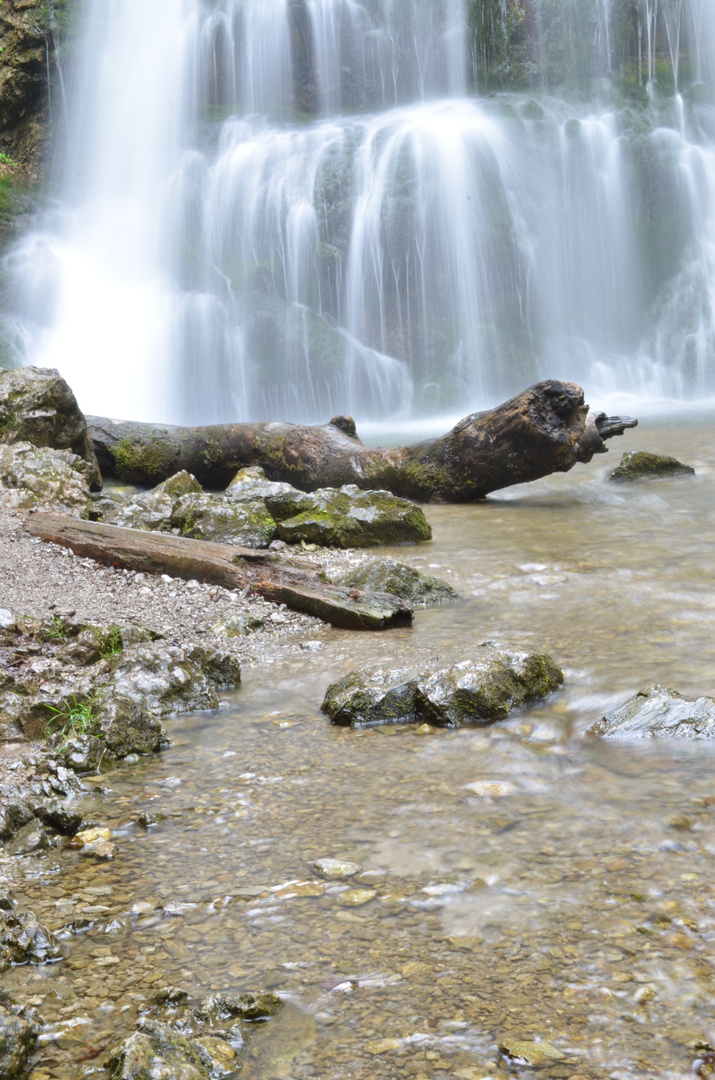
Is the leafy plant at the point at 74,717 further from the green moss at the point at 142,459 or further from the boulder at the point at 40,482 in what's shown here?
the green moss at the point at 142,459

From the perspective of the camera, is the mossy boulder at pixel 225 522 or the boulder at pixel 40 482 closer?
the mossy boulder at pixel 225 522

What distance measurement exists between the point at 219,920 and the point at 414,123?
22.6 metres

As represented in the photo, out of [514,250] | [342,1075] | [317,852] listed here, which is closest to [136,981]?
[342,1075]

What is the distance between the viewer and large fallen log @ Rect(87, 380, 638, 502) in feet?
25.0

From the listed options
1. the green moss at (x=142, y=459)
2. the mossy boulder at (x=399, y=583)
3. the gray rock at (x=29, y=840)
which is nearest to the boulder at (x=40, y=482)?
the green moss at (x=142, y=459)

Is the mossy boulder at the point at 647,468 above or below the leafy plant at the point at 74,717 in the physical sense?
above

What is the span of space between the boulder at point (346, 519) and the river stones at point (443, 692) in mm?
3021

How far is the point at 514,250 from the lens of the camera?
2070 cm

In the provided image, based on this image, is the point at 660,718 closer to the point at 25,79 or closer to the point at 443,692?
the point at 443,692

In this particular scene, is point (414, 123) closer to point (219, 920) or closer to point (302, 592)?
point (302, 592)

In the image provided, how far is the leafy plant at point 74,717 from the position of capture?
3025 mm

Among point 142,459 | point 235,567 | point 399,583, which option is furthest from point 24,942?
point 142,459

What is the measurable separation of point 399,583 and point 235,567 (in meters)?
0.95

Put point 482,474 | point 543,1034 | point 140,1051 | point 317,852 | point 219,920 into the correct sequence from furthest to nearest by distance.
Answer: point 482,474
point 317,852
point 219,920
point 543,1034
point 140,1051
